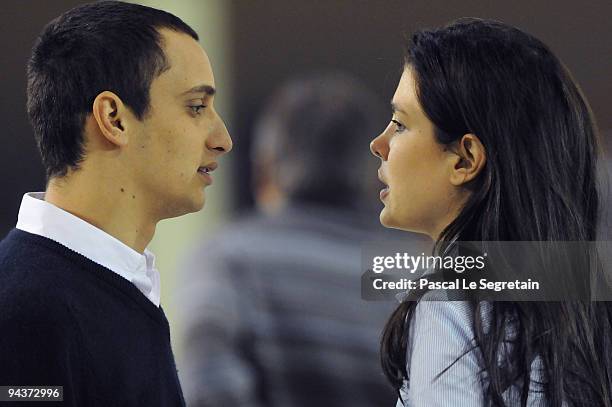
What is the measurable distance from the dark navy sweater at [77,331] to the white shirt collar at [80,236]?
0.05 feet

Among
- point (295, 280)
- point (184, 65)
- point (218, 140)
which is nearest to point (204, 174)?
point (218, 140)

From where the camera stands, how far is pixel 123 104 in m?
1.58

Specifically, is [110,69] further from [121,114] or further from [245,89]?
[245,89]

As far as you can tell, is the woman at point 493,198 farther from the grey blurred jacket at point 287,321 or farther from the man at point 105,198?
the grey blurred jacket at point 287,321

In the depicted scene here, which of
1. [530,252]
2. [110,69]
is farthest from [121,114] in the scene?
[530,252]

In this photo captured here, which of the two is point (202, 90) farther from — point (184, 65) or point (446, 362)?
point (446, 362)

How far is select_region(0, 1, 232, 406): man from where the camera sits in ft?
4.54

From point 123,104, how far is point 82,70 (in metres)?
0.08

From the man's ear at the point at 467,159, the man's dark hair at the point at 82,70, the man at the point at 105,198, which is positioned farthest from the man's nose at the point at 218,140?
the man's ear at the point at 467,159

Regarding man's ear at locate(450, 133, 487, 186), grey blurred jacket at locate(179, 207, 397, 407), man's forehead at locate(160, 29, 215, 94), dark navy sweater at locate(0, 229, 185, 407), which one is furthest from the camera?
grey blurred jacket at locate(179, 207, 397, 407)

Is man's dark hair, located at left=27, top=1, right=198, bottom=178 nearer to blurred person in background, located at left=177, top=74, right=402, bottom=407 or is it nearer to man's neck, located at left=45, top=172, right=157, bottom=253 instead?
man's neck, located at left=45, top=172, right=157, bottom=253

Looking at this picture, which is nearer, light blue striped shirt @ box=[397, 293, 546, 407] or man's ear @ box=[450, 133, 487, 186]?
light blue striped shirt @ box=[397, 293, 546, 407]

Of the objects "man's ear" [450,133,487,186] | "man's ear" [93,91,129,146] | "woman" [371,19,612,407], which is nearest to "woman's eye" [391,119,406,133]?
"woman" [371,19,612,407]

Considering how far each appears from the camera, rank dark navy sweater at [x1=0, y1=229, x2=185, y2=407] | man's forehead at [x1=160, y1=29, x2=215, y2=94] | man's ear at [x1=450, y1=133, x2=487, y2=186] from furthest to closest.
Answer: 1. man's forehead at [x1=160, y1=29, x2=215, y2=94]
2. man's ear at [x1=450, y1=133, x2=487, y2=186]
3. dark navy sweater at [x1=0, y1=229, x2=185, y2=407]
